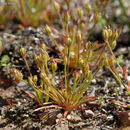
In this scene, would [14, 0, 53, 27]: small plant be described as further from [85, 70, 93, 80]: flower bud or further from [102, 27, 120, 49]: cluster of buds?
[85, 70, 93, 80]: flower bud

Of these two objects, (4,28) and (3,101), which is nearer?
(3,101)

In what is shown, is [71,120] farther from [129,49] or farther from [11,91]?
[129,49]

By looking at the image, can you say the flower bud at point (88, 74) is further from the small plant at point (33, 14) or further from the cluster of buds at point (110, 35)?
the small plant at point (33, 14)

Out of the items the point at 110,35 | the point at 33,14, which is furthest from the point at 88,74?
the point at 33,14

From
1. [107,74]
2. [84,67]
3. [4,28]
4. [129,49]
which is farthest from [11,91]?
[129,49]

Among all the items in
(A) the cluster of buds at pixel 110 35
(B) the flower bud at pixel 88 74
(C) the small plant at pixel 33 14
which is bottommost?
(B) the flower bud at pixel 88 74

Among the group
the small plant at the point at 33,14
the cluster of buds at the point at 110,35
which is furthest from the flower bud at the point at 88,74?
the small plant at the point at 33,14

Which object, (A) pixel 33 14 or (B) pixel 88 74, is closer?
(B) pixel 88 74

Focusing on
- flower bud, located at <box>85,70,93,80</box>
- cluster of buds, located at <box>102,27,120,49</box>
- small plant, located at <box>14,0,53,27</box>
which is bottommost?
flower bud, located at <box>85,70,93,80</box>

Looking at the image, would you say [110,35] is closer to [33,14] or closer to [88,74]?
[88,74]

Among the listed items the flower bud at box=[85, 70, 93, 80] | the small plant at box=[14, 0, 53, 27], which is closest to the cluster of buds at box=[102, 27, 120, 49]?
the flower bud at box=[85, 70, 93, 80]

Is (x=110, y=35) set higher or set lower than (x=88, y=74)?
higher
